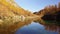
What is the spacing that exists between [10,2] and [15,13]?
1.63 feet

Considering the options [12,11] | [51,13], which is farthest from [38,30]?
[51,13]

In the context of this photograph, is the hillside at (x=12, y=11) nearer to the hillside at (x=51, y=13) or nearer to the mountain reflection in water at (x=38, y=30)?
the hillside at (x=51, y=13)

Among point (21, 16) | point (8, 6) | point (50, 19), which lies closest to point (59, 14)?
point (50, 19)

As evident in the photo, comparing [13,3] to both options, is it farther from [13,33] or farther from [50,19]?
[13,33]

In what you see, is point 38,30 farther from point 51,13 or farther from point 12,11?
point 51,13

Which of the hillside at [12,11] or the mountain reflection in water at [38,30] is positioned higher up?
the hillside at [12,11]

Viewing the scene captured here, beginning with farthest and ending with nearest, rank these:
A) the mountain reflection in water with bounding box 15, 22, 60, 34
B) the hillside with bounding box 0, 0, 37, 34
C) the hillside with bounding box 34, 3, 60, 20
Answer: the hillside with bounding box 34, 3, 60, 20
the hillside with bounding box 0, 0, 37, 34
the mountain reflection in water with bounding box 15, 22, 60, 34

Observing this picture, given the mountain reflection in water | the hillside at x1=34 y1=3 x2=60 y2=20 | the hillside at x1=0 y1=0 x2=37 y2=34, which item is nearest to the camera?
the mountain reflection in water

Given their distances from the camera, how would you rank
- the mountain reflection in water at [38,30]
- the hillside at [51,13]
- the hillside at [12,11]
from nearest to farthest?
the mountain reflection in water at [38,30], the hillside at [12,11], the hillside at [51,13]

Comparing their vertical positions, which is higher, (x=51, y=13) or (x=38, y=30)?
(x=51, y=13)

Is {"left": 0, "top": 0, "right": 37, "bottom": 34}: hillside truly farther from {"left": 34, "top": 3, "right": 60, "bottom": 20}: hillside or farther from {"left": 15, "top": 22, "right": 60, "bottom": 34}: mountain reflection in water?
{"left": 15, "top": 22, "right": 60, "bottom": 34}: mountain reflection in water

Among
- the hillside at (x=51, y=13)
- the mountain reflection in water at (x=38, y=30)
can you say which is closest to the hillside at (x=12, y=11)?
the hillside at (x=51, y=13)

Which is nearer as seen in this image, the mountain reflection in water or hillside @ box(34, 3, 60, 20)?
the mountain reflection in water

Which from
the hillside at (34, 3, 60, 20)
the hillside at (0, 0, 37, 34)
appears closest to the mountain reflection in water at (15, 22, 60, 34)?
the hillside at (0, 0, 37, 34)
